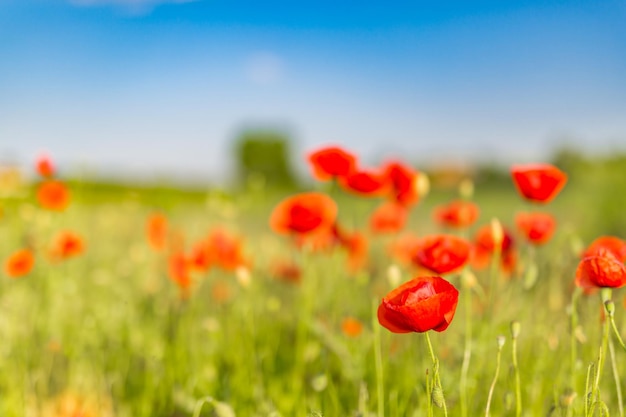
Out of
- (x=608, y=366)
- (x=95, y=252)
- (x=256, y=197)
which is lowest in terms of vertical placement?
(x=608, y=366)

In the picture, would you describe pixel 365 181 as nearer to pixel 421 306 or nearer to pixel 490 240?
pixel 490 240

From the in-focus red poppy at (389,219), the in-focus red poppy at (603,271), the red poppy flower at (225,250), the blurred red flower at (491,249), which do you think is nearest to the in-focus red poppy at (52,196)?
the red poppy flower at (225,250)

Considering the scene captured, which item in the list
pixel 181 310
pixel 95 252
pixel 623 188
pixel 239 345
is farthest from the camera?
pixel 623 188

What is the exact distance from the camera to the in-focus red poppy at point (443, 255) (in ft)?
5.23

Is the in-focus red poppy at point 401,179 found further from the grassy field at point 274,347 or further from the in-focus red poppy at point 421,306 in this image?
the in-focus red poppy at point 421,306

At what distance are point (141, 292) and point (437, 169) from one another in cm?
1813

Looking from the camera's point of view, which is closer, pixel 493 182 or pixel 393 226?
pixel 393 226

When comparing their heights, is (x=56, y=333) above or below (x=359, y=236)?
below

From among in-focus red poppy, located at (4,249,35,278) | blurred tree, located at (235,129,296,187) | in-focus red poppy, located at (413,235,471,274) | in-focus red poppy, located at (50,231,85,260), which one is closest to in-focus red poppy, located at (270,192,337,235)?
in-focus red poppy, located at (413,235,471,274)

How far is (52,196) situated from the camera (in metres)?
3.04

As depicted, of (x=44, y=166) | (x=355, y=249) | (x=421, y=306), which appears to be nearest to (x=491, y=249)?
(x=355, y=249)

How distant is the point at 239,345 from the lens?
2.66 m

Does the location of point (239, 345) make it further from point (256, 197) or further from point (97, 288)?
point (97, 288)

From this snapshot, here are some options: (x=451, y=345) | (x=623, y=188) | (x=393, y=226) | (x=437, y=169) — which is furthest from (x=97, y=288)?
(x=437, y=169)
